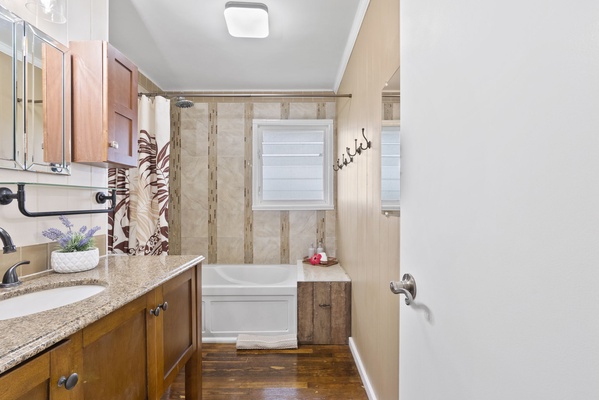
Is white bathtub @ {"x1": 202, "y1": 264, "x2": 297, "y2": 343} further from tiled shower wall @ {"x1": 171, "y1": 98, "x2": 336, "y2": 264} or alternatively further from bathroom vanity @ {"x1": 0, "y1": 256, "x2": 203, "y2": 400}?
bathroom vanity @ {"x1": 0, "y1": 256, "x2": 203, "y2": 400}

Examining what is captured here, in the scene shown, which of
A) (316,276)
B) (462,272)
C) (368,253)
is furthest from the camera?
(316,276)

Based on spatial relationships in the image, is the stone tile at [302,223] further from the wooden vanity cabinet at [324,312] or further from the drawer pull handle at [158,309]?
the drawer pull handle at [158,309]

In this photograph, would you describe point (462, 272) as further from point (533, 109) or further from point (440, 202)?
point (533, 109)

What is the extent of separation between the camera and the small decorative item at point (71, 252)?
1255 millimetres

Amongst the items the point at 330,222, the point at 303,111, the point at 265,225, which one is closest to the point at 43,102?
the point at 265,225

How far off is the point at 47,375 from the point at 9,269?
24.0 inches

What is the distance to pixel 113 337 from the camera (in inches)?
37.7

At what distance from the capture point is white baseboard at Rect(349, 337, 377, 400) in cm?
185

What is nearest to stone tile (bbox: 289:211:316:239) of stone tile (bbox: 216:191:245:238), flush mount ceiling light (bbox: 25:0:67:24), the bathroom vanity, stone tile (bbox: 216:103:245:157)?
stone tile (bbox: 216:191:245:238)

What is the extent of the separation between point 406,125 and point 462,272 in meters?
0.44

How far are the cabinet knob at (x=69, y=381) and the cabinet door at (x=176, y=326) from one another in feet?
1.38

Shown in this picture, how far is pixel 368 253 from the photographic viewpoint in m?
1.97

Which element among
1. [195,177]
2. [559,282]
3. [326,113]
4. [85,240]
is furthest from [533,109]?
[195,177]

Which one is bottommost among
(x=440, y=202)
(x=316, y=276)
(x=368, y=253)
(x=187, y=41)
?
(x=316, y=276)
